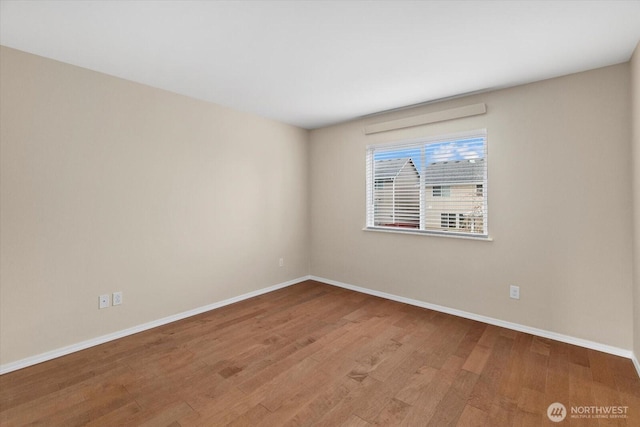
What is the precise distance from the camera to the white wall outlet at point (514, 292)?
2.90 meters

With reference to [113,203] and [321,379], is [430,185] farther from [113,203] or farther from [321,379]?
[113,203]

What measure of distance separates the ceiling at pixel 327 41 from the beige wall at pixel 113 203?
0.32 m

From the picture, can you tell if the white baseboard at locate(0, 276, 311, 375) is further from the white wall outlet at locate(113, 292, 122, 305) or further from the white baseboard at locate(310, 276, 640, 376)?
the white baseboard at locate(310, 276, 640, 376)

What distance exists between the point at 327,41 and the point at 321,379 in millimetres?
2437

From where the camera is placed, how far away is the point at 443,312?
3.37m

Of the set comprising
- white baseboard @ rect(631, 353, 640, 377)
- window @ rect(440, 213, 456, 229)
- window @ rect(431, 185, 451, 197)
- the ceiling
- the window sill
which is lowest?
white baseboard @ rect(631, 353, 640, 377)

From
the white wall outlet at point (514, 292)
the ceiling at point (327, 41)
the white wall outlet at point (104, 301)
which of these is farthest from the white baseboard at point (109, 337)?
the white wall outlet at point (514, 292)

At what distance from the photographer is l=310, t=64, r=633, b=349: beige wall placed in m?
2.45

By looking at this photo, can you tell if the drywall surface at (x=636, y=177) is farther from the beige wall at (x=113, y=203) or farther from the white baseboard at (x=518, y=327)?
the beige wall at (x=113, y=203)

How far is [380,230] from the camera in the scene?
3939mm

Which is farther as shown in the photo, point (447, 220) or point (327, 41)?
point (447, 220)

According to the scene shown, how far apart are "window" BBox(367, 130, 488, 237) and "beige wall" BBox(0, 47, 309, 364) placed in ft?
5.21

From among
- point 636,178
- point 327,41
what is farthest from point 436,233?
point 327,41

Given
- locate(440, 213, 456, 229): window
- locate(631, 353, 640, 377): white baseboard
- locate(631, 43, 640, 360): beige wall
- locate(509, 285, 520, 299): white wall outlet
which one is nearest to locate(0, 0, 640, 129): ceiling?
locate(631, 43, 640, 360): beige wall
